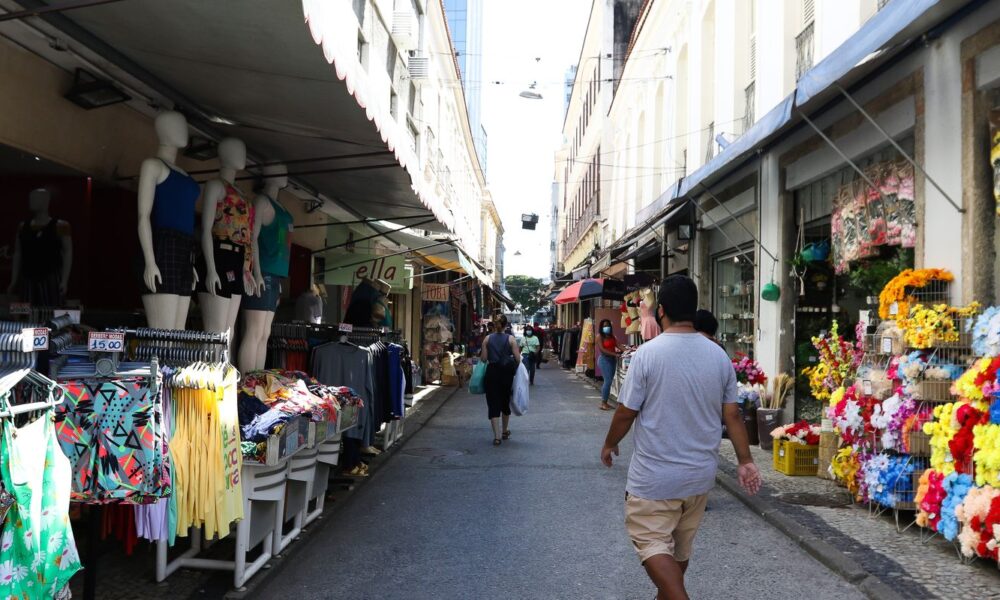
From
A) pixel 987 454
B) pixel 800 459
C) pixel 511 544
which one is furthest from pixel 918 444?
pixel 511 544

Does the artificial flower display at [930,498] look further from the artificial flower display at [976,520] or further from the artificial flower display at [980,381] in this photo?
the artificial flower display at [980,381]

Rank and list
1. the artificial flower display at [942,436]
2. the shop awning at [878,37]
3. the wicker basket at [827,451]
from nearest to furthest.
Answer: the shop awning at [878,37] < the artificial flower display at [942,436] < the wicker basket at [827,451]

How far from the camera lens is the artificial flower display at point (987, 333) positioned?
15.5ft

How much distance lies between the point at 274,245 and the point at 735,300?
8946 mm

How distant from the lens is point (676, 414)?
11.6 ft

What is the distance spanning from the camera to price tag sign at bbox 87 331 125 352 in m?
3.29

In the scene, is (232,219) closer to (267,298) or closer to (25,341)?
(267,298)

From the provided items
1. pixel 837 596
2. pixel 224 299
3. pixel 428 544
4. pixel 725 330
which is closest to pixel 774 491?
pixel 837 596

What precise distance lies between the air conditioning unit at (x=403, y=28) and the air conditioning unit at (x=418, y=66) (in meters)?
1.63

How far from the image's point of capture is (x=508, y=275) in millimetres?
103375

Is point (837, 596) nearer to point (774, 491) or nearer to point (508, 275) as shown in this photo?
point (774, 491)

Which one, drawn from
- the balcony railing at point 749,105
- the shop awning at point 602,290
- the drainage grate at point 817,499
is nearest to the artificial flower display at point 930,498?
the drainage grate at point 817,499

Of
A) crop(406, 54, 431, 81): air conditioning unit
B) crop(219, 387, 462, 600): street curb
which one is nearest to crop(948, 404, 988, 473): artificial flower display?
crop(219, 387, 462, 600): street curb

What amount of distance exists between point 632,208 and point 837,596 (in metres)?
19.2
